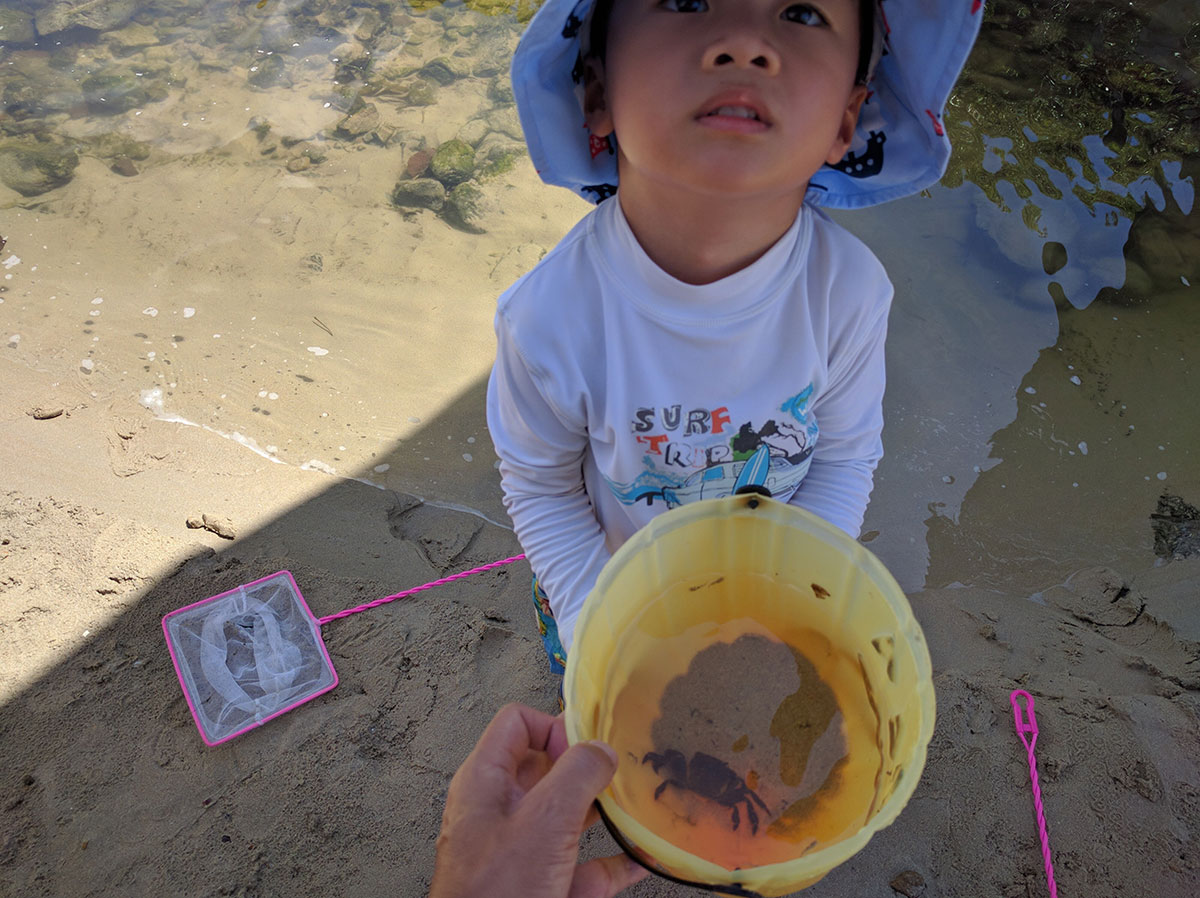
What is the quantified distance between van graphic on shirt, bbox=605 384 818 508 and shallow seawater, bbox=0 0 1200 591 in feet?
3.99

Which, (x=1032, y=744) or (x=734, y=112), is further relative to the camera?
(x=1032, y=744)

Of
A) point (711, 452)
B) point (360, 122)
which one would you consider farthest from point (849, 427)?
point (360, 122)

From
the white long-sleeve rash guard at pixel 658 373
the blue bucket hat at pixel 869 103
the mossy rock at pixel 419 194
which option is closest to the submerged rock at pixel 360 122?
the mossy rock at pixel 419 194

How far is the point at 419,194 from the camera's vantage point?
11.5 ft

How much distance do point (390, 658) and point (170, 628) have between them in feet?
1.79

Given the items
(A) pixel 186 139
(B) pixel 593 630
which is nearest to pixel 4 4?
(A) pixel 186 139

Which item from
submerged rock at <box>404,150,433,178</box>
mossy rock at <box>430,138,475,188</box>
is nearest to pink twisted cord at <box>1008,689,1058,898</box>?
mossy rock at <box>430,138,475,188</box>

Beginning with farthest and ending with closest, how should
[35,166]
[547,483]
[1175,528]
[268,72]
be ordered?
[268,72], [35,166], [1175,528], [547,483]

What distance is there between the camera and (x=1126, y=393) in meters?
2.77

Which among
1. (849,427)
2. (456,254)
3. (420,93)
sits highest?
(849,427)

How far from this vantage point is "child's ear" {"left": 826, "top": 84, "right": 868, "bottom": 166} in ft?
3.80

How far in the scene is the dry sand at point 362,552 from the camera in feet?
5.56

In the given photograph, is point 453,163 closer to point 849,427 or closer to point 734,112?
point 849,427

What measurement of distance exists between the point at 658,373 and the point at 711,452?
0.16 m
